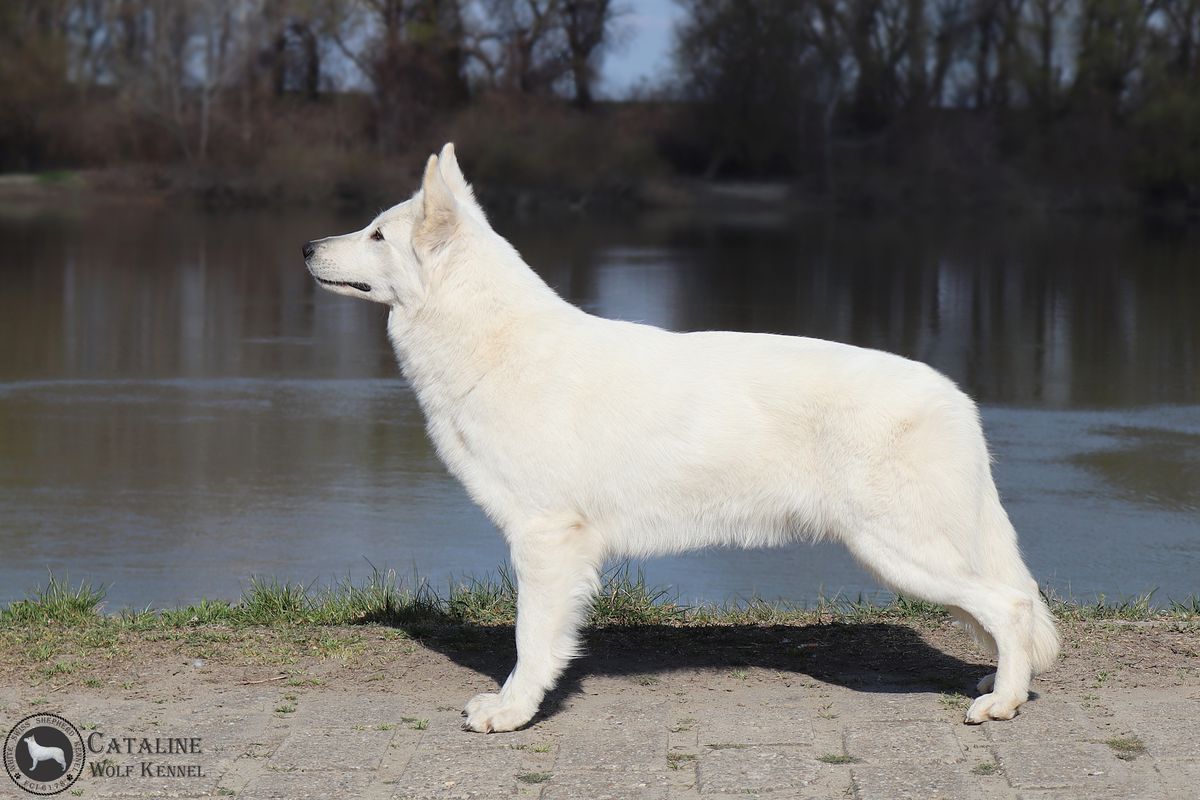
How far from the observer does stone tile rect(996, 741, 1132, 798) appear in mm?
4410

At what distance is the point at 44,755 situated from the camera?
4.64 metres

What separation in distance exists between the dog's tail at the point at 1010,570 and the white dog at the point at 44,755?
320 cm

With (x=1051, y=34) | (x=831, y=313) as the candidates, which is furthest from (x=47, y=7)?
(x=831, y=313)

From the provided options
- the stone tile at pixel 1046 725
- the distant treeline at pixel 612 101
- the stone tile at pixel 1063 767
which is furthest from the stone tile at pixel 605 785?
the distant treeline at pixel 612 101

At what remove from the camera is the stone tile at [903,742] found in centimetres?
468

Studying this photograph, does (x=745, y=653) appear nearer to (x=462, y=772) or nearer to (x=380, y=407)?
(x=462, y=772)

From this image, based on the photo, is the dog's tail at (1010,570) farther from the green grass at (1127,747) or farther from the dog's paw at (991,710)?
the green grass at (1127,747)

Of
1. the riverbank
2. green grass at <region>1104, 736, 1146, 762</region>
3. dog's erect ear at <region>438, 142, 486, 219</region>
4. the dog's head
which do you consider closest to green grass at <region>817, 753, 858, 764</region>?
the riverbank

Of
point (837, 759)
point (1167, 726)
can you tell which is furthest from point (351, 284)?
point (1167, 726)

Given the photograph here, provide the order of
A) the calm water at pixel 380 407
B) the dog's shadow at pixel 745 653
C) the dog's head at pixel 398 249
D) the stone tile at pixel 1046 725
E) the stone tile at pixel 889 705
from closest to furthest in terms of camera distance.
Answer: the stone tile at pixel 1046 725 → the stone tile at pixel 889 705 → the dog's head at pixel 398 249 → the dog's shadow at pixel 745 653 → the calm water at pixel 380 407

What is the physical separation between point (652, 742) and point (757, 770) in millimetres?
433

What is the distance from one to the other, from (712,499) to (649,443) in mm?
308

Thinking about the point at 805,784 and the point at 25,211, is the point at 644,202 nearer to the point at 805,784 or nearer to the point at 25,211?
the point at 25,211

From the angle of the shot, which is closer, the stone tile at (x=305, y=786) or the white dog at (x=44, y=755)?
the stone tile at (x=305, y=786)
